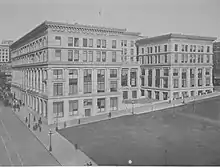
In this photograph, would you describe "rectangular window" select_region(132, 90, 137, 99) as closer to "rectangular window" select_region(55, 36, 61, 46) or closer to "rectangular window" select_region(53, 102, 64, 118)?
"rectangular window" select_region(53, 102, 64, 118)

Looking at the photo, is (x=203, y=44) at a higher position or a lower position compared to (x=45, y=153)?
higher

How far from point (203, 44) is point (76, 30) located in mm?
25291

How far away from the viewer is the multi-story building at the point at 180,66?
136 feet

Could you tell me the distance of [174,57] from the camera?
41.7 metres

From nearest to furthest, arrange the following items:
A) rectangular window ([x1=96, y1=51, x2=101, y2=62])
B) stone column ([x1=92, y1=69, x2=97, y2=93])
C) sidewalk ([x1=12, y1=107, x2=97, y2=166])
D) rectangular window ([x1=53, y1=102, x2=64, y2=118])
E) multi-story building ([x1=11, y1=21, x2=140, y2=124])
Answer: sidewalk ([x1=12, y1=107, x2=97, y2=166]) < multi-story building ([x1=11, y1=21, x2=140, y2=124]) < rectangular window ([x1=53, y1=102, x2=64, y2=118]) < stone column ([x1=92, y1=69, x2=97, y2=93]) < rectangular window ([x1=96, y1=51, x2=101, y2=62])

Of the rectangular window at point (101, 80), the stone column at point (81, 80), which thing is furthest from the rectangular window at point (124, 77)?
the stone column at point (81, 80)

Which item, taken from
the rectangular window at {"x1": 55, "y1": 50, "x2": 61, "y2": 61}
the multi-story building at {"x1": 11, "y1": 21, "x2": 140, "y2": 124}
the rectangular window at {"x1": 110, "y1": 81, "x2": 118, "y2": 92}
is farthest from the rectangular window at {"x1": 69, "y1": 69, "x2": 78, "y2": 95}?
the rectangular window at {"x1": 110, "y1": 81, "x2": 118, "y2": 92}

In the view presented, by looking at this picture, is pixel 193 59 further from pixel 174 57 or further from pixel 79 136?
pixel 79 136

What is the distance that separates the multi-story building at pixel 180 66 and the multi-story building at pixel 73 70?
43.0 feet

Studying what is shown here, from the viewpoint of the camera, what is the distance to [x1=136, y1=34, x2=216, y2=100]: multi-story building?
1636 inches

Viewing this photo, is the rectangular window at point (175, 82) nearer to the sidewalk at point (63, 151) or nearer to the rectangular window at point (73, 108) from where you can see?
the rectangular window at point (73, 108)

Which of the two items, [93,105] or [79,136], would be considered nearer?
[79,136]

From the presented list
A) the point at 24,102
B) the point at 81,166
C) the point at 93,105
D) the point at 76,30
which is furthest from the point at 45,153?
the point at 24,102

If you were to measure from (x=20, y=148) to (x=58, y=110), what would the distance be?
31.7ft
